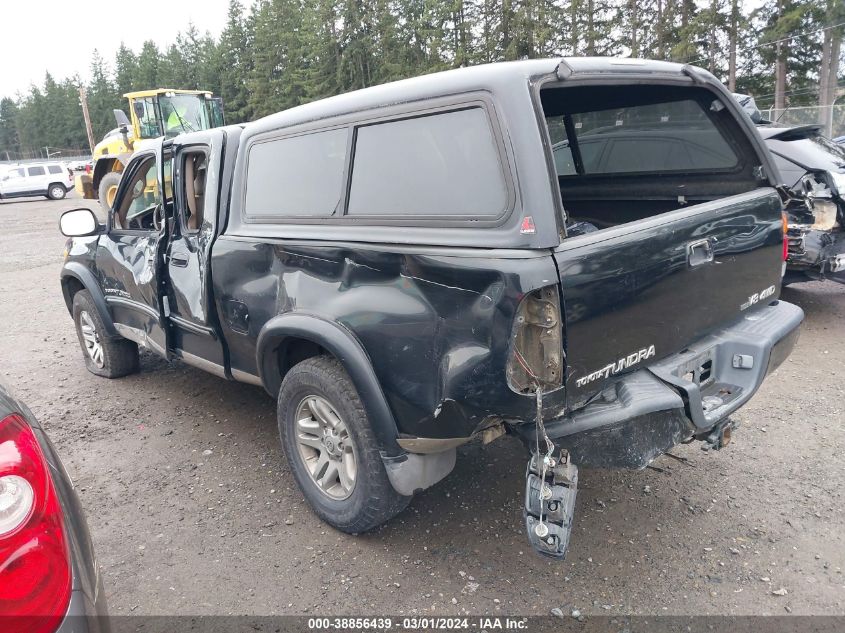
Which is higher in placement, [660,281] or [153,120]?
[153,120]

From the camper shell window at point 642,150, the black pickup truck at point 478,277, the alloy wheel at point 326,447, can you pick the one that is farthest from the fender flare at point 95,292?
the camper shell window at point 642,150

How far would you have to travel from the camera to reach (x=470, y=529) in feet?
10.3

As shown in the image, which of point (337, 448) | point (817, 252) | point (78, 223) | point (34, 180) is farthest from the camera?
point (34, 180)

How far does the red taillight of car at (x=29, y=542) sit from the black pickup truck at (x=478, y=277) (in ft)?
4.44

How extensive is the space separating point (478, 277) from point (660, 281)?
0.86 meters

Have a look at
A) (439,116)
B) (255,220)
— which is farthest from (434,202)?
(255,220)

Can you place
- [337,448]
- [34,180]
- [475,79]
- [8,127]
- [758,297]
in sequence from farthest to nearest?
[8,127], [34,180], [758,297], [337,448], [475,79]

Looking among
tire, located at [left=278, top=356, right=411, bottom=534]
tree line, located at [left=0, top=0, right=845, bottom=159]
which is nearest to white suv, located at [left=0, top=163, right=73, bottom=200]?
tree line, located at [left=0, top=0, right=845, bottom=159]

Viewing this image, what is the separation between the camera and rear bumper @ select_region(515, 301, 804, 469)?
2430 millimetres

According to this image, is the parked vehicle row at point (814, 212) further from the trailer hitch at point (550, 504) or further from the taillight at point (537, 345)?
Result: the trailer hitch at point (550, 504)

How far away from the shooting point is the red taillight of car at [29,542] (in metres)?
1.33

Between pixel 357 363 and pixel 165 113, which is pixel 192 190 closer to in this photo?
pixel 357 363

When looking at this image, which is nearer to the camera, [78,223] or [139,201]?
[78,223]

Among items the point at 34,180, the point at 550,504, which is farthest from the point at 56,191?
the point at 550,504
